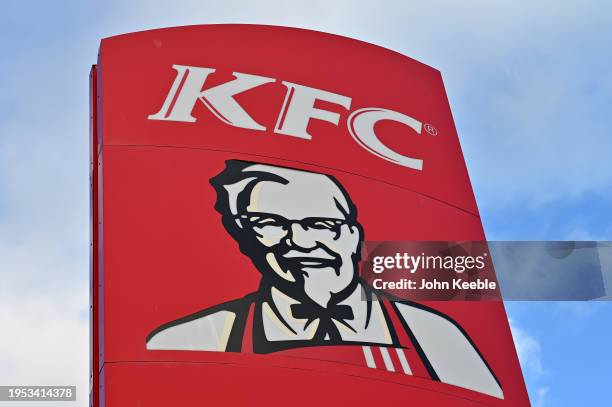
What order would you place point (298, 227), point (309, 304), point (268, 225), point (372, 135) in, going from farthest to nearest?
point (372, 135), point (298, 227), point (268, 225), point (309, 304)

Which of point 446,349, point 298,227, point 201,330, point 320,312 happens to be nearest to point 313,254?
point 298,227

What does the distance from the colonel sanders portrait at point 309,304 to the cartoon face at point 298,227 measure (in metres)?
0.01

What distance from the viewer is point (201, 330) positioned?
41.4 ft

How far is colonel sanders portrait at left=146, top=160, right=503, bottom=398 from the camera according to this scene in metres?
12.8

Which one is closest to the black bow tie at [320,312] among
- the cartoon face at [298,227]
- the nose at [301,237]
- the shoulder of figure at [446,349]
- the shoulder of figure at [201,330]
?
the cartoon face at [298,227]

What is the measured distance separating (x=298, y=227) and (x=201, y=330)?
7.73ft

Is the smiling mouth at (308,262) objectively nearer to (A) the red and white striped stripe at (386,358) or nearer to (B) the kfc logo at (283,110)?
(A) the red and white striped stripe at (386,358)

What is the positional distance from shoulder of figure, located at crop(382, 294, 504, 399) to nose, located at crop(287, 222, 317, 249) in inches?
53.7

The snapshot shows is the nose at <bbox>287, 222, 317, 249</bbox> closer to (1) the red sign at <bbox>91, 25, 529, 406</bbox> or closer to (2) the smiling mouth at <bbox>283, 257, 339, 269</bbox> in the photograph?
(1) the red sign at <bbox>91, 25, 529, 406</bbox>

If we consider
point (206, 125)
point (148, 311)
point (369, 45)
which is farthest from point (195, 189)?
point (369, 45)

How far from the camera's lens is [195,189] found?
14039 mm

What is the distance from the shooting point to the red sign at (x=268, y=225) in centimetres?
1258

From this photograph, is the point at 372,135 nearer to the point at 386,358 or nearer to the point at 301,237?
the point at 301,237

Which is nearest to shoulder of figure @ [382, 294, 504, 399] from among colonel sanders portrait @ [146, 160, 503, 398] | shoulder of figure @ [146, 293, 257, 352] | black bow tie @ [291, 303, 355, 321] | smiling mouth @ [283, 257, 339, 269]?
colonel sanders portrait @ [146, 160, 503, 398]
